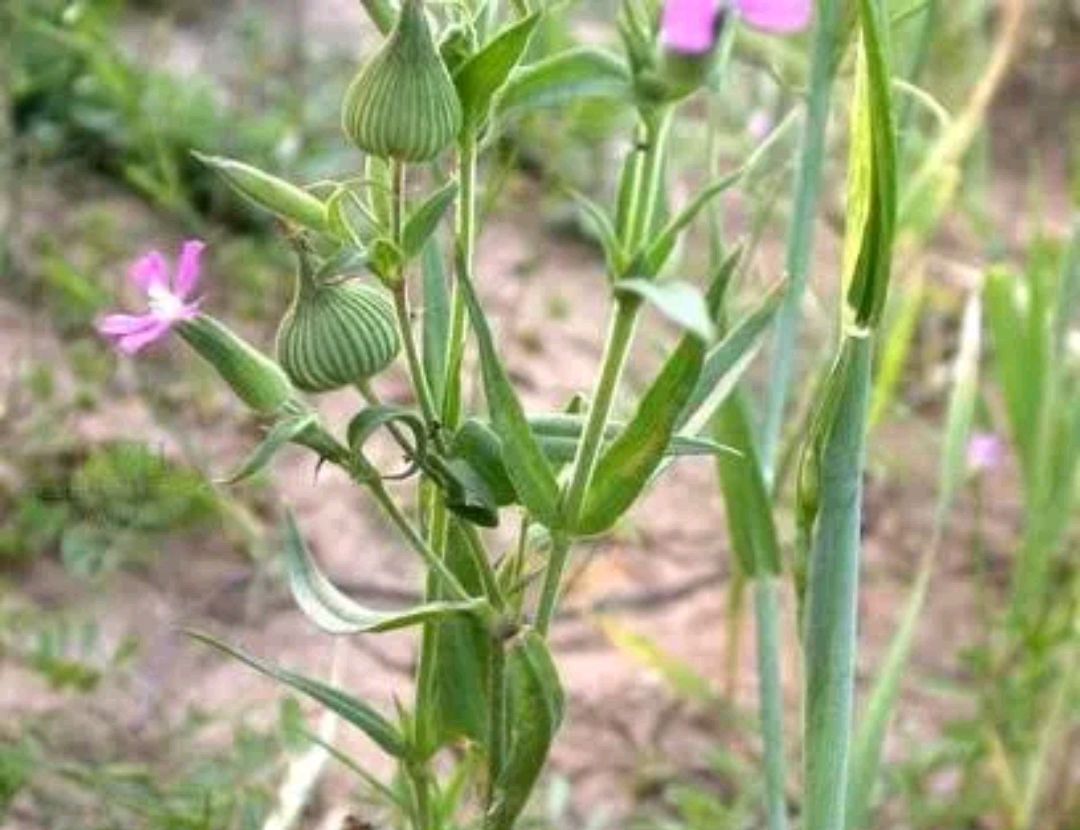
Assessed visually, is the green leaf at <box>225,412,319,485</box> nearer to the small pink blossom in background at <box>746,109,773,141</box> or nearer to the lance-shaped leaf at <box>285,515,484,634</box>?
the lance-shaped leaf at <box>285,515,484,634</box>

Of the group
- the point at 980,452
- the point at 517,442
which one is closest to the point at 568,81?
the point at 517,442

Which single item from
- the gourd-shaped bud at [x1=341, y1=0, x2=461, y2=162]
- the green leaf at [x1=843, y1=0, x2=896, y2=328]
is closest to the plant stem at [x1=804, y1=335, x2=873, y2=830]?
the green leaf at [x1=843, y1=0, x2=896, y2=328]

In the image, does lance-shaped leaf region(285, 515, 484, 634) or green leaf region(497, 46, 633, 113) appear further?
lance-shaped leaf region(285, 515, 484, 634)

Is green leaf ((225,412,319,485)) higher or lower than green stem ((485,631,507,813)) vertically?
higher

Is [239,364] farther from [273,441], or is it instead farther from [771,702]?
[771,702]

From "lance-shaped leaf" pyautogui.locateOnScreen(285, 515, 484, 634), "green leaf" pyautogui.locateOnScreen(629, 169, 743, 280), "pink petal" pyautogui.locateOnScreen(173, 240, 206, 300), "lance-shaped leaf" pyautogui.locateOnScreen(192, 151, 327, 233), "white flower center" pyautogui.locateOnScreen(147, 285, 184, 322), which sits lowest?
"lance-shaped leaf" pyautogui.locateOnScreen(285, 515, 484, 634)

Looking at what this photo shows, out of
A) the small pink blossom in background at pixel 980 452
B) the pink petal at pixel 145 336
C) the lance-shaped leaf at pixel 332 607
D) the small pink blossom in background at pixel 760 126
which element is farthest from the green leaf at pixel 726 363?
the small pink blossom in background at pixel 760 126

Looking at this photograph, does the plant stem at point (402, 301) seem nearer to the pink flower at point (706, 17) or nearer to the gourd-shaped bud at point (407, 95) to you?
the gourd-shaped bud at point (407, 95)
